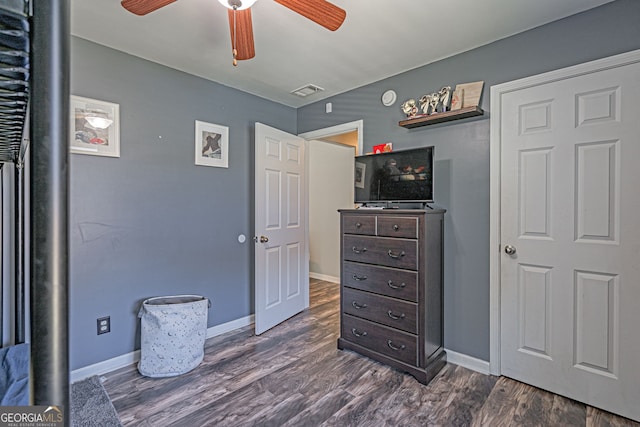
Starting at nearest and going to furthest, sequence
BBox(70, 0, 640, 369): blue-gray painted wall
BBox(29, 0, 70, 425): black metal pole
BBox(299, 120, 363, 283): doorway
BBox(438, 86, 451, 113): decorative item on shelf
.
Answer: BBox(29, 0, 70, 425): black metal pole → BBox(70, 0, 640, 369): blue-gray painted wall → BBox(438, 86, 451, 113): decorative item on shelf → BBox(299, 120, 363, 283): doorway

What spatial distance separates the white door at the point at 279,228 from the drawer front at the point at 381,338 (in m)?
0.85

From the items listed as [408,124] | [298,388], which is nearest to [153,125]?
[408,124]

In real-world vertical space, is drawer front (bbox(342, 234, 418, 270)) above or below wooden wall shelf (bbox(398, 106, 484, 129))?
below

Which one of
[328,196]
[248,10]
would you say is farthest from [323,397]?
[328,196]

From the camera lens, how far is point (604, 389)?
1940 mm

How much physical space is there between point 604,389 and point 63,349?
107 inches

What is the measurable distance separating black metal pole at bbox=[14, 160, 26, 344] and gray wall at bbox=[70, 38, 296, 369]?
0.27 metres

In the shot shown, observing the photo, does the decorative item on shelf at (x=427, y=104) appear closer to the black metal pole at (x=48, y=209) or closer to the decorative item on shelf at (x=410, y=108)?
the decorative item on shelf at (x=410, y=108)

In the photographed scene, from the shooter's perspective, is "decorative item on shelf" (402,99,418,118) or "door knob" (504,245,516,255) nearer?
"door knob" (504,245,516,255)

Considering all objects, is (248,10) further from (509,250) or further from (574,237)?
(574,237)

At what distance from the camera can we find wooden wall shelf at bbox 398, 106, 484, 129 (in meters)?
2.31

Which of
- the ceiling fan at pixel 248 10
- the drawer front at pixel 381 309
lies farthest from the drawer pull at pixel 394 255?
the ceiling fan at pixel 248 10

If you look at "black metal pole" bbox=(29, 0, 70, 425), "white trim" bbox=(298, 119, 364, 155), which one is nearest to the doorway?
"white trim" bbox=(298, 119, 364, 155)

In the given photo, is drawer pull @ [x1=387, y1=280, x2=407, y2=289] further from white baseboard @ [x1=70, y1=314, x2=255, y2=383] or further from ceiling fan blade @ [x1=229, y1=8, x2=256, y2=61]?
white baseboard @ [x1=70, y1=314, x2=255, y2=383]
